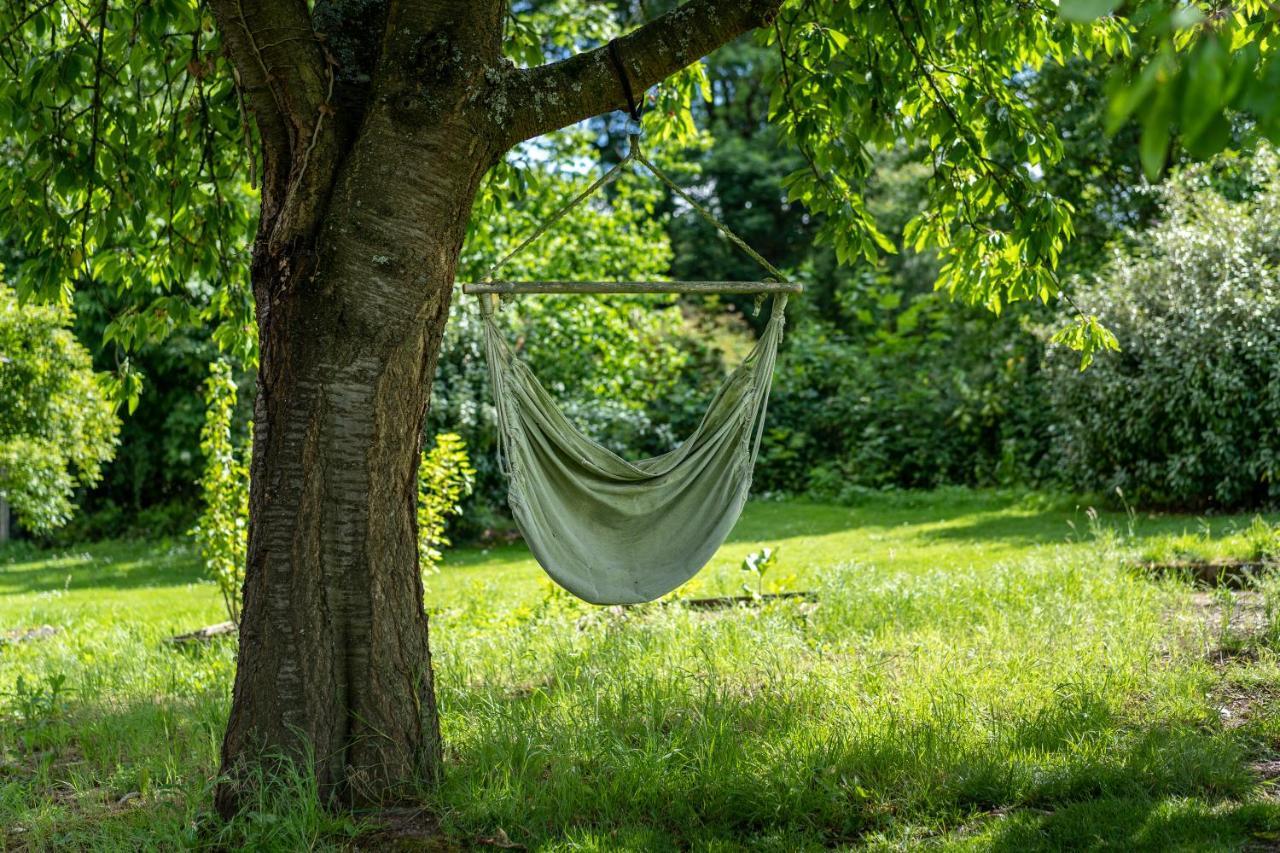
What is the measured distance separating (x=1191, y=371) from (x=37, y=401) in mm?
7422

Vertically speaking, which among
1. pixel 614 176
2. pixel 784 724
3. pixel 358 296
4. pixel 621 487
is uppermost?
pixel 614 176

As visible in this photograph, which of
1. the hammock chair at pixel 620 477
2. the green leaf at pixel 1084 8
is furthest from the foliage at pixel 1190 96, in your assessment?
the hammock chair at pixel 620 477

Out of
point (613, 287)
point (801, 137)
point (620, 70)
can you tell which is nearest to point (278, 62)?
point (620, 70)

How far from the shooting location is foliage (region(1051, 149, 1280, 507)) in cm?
745

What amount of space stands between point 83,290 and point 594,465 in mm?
9665

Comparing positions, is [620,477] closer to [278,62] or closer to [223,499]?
[278,62]

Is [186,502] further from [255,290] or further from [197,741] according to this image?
[255,290]

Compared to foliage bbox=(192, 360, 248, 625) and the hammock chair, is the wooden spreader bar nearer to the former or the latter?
the hammock chair

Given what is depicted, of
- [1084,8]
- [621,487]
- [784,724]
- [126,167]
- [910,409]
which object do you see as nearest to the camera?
[1084,8]

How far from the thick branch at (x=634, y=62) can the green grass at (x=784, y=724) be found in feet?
5.80

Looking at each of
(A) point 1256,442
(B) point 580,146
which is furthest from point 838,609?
(B) point 580,146

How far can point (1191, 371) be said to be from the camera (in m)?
7.69

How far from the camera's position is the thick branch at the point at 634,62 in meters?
3.00

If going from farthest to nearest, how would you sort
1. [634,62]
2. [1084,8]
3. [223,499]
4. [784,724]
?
[223,499] → [784,724] → [634,62] → [1084,8]
